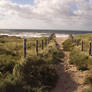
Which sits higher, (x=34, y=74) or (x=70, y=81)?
(x=34, y=74)

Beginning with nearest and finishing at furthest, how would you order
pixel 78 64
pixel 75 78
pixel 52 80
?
pixel 52 80 → pixel 75 78 → pixel 78 64

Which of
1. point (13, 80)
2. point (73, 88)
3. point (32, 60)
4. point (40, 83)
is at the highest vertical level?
point (32, 60)

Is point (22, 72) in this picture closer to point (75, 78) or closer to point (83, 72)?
point (75, 78)

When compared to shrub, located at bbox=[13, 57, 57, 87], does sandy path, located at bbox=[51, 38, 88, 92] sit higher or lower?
lower

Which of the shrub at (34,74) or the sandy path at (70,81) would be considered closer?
the shrub at (34,74)

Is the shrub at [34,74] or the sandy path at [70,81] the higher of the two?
the shrub at [34,74]

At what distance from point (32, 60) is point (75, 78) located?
3036 millimetres

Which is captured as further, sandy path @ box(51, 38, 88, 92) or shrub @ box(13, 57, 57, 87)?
sandy path @ box(51, 38, 88, 92)

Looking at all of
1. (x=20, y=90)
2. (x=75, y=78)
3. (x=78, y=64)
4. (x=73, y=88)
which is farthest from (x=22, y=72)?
(x=78, y=64)

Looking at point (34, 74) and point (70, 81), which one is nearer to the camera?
point (34, 74)

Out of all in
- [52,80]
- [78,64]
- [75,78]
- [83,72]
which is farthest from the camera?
[78,64]

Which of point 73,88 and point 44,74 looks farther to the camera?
point 44,74

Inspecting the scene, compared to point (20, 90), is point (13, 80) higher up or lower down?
higher up

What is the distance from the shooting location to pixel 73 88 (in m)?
5.42
